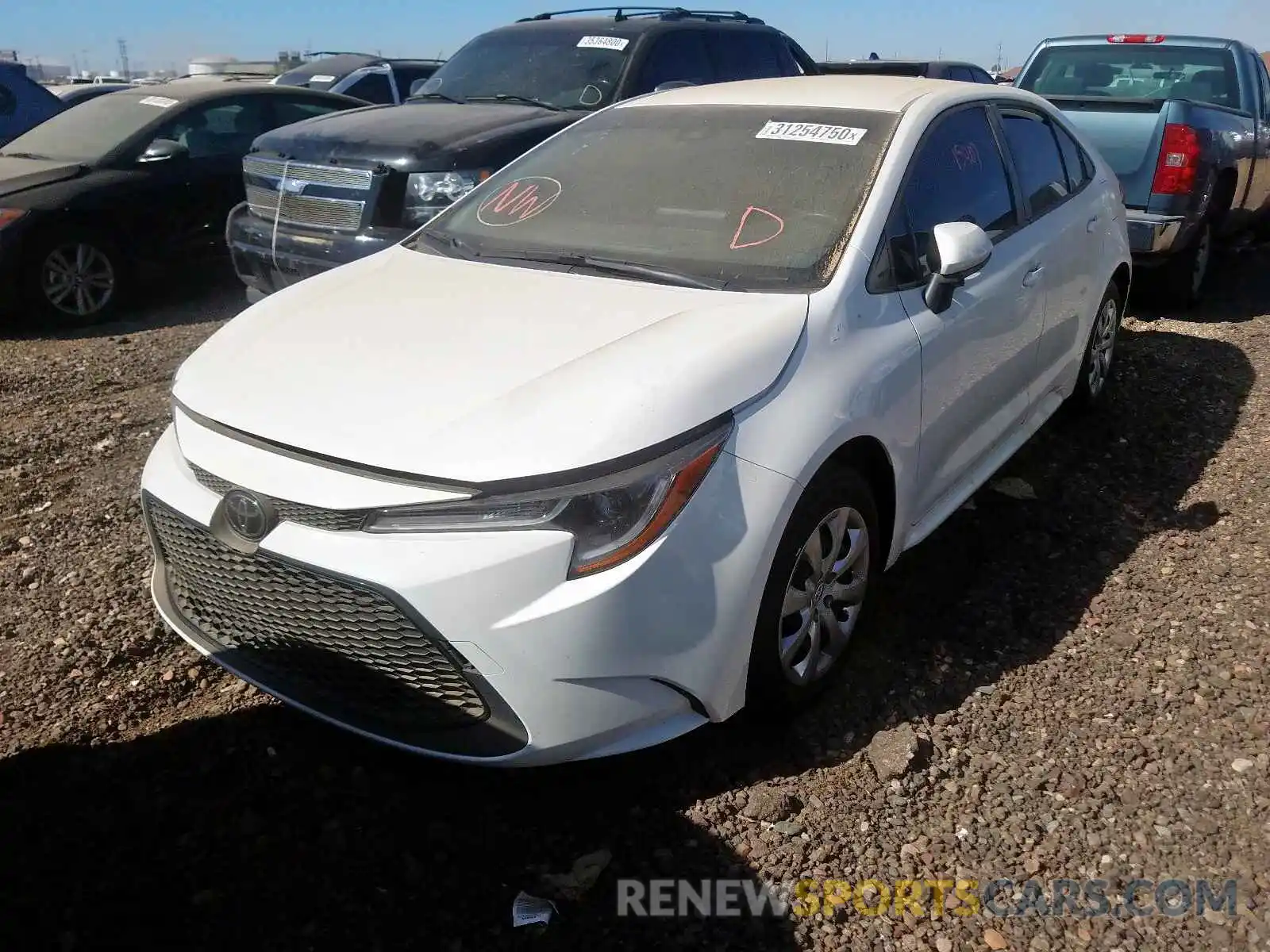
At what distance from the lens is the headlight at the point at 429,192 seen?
211 inches

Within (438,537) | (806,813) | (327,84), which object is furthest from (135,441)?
(327,84)

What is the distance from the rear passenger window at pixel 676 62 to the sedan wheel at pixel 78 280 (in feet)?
12.4

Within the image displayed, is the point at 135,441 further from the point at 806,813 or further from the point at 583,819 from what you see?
the point at 806,813

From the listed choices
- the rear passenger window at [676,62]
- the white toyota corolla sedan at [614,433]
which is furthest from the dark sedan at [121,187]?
the white toyota corolla sedan at [614,433]

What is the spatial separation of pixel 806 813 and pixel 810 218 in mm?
A: 1647

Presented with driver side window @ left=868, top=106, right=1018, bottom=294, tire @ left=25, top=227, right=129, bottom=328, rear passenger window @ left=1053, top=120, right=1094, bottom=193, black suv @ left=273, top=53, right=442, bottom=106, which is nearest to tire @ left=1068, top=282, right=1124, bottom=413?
rear passenger window @ left=1053, top=120, right=1094, bottom=193

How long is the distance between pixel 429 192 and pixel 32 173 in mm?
3471

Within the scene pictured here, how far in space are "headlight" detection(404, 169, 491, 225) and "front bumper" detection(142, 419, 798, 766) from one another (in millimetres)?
3057

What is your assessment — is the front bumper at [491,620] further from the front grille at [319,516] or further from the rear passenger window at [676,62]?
the rear passenger window at [676,62]

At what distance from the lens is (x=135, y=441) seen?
4.83 m

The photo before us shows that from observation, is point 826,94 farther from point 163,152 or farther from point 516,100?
point 163,152

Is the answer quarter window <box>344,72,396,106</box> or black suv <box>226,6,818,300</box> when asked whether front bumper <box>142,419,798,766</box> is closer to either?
black suv <box>226,6,818,300</box>

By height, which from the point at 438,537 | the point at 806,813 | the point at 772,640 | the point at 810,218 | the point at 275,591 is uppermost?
the point at 810,218

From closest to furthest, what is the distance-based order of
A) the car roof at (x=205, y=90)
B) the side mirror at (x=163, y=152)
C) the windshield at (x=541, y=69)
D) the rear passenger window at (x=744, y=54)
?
the windshield at (x=541, y=69), the rear passenger window at (x=744, y=54), the side mirror at (x=163, y=152), the car roof at (x=205, y=90)
